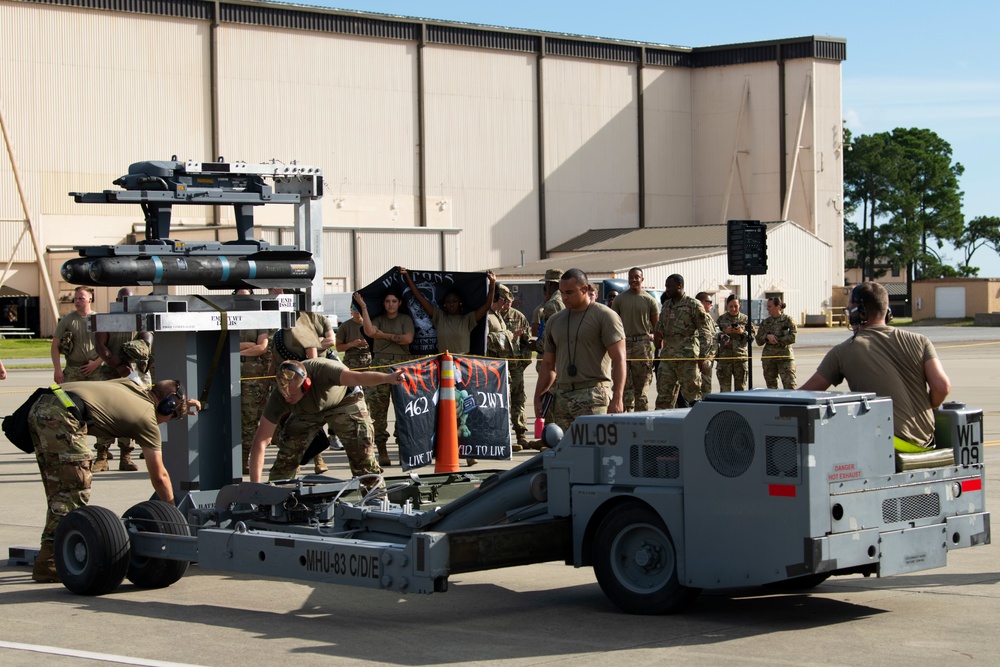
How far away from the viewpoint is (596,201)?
66188 mm

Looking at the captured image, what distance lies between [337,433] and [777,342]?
9444 mm

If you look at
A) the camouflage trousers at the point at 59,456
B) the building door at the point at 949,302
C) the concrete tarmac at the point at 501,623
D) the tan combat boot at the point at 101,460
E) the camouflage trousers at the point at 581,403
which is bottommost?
the concrete tarmac at the point at 501,623

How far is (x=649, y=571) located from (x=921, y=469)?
152 cm

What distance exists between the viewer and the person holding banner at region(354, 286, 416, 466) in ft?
48.1

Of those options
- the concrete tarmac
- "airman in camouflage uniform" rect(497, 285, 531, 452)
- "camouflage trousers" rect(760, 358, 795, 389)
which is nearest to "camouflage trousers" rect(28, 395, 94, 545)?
the concrete tarmac

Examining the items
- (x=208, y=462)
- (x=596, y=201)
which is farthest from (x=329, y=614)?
(x=596, y=201)

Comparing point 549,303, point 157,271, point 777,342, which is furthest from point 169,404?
point 777,342

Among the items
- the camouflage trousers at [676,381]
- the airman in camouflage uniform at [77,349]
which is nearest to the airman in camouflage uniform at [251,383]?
the airman in camouflage uniform at [77,349]

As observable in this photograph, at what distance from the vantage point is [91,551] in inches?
328

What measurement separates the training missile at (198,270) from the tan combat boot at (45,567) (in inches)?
68.9

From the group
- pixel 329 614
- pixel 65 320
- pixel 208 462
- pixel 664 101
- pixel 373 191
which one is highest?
pixel 664 101

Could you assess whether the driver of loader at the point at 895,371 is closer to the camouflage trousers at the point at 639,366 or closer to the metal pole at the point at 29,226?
the camouflage trousers at the point at 639,366

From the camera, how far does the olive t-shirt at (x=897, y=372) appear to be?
25.4 feet

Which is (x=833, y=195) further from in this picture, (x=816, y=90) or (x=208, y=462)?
(x=208, y=462)
